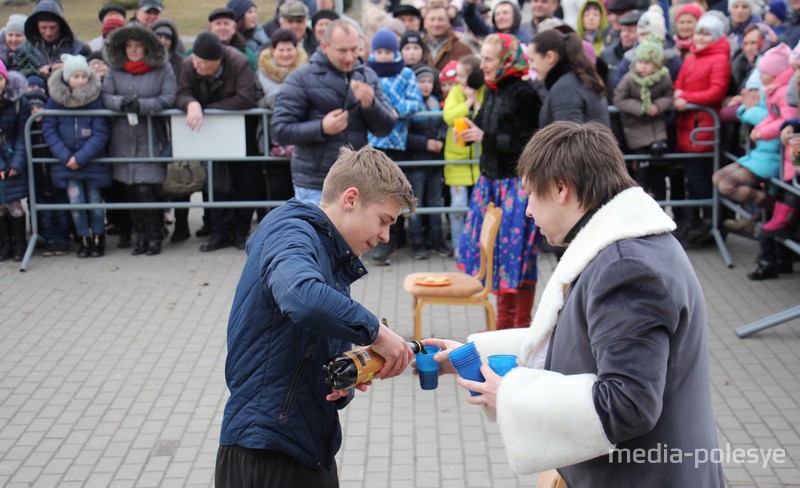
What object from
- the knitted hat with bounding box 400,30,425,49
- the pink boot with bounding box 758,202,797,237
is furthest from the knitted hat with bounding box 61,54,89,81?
the pink boot with bounding box 758,202,797,237

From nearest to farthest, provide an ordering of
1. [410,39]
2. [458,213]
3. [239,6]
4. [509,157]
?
[509,157] < [458,213] < [410,39] < [239,6]

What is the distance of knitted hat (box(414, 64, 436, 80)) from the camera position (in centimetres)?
955

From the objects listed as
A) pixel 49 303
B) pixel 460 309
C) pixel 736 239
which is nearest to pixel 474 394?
pixel 460 309

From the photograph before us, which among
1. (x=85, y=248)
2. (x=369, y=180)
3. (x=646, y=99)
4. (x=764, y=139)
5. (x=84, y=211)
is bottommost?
(x=85, y=248)

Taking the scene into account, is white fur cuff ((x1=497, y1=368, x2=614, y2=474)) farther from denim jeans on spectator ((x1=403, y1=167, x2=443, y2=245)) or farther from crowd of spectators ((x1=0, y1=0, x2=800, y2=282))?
denim jeans on spectator ((x1=403, y1=167, x2=443, y2=245))

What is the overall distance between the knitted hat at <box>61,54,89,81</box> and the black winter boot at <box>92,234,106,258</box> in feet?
5.00

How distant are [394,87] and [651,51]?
7.81 ft

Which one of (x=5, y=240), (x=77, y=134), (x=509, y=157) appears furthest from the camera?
(x=5, y=240)

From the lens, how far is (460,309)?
789 centimetres

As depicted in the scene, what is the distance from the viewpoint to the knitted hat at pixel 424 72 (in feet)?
31.3

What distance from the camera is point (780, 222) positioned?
7945mm

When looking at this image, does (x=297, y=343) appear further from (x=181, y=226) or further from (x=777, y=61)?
(x=181, y=226)

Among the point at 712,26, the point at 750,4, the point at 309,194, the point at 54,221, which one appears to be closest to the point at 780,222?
the point at 712,26

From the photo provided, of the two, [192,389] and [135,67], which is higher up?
[135,67]
